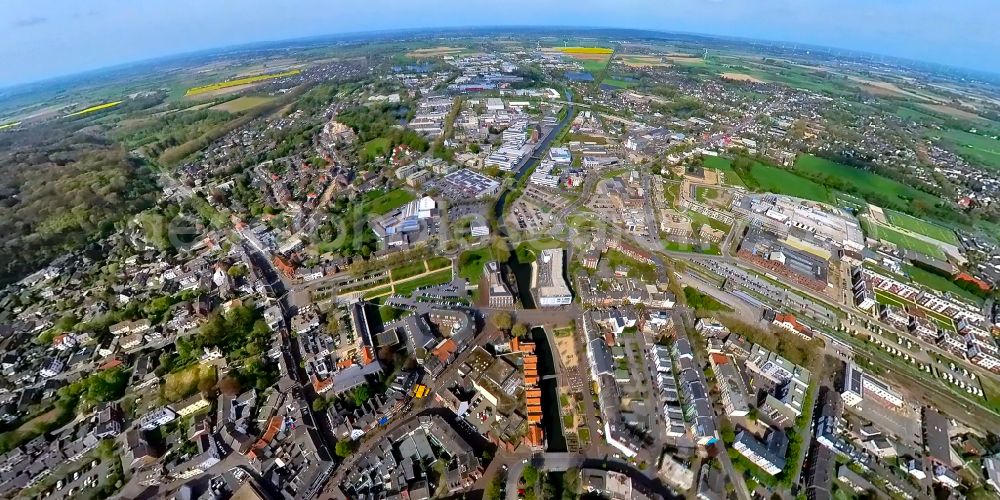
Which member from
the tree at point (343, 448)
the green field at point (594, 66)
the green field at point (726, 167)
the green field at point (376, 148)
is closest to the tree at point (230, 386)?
the tree at point (343, 448)

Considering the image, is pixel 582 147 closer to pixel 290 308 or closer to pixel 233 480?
pixel 290 308

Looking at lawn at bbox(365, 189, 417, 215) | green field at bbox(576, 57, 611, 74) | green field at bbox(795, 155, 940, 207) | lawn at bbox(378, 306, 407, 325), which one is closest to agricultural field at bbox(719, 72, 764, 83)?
green field at bbox(576, 57, 611, 74)

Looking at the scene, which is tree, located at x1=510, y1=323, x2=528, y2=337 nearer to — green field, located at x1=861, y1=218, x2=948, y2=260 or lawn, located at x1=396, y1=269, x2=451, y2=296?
lawn, located at x1=396, y1=269, x2=451, y2=296

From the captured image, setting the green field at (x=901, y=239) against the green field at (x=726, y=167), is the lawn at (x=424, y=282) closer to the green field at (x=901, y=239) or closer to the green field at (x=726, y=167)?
the green field at (x=726, y=167)

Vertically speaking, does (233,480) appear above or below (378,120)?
below

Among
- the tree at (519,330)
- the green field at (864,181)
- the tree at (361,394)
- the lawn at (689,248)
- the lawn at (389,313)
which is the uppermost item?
the green field at (864,181)

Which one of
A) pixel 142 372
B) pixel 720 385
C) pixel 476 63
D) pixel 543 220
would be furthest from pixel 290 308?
pixel 476 63
